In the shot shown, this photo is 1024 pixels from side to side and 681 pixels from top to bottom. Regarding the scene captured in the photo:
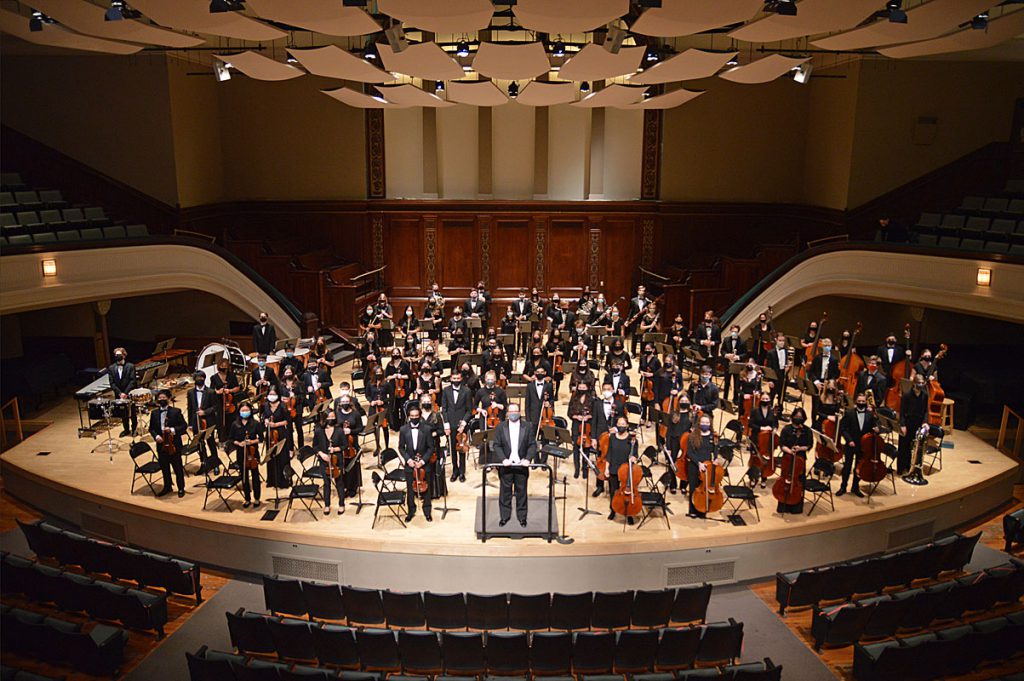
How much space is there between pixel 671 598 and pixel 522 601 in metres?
1.59

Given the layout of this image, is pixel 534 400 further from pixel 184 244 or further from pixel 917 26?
pixel 184 244

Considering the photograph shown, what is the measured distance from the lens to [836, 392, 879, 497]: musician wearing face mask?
10.8 metres

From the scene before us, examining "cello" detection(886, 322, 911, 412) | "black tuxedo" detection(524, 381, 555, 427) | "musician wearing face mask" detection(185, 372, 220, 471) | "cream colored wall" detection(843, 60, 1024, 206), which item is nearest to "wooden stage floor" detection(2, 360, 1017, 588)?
"musician wearing face mask" detection(185, 372, 220, 471)

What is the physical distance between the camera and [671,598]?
855 centimetres

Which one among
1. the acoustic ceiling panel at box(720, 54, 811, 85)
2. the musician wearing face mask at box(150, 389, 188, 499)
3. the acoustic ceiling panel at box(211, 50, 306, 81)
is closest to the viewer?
the musician wearing face mask at box(150, 389, 188, 499)

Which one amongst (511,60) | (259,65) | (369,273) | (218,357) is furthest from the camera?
(369,273)

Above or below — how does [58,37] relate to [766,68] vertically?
above

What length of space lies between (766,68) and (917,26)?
3.22 metres

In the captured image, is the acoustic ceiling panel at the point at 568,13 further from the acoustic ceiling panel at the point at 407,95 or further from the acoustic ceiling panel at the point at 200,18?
the acoustic ceiling panel at the point at 407,95

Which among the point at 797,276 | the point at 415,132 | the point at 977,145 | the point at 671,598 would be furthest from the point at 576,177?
the point at 671,598

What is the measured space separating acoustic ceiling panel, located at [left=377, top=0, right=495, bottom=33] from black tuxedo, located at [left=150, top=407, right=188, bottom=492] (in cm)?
590

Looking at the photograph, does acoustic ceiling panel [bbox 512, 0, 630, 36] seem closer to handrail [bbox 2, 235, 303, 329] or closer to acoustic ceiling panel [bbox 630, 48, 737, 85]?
acoustic ceiling panel [bbox 630, 48, 737, 85]

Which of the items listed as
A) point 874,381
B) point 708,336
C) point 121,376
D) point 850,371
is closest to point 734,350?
point 708,336

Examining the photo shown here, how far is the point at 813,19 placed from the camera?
29.9ft
